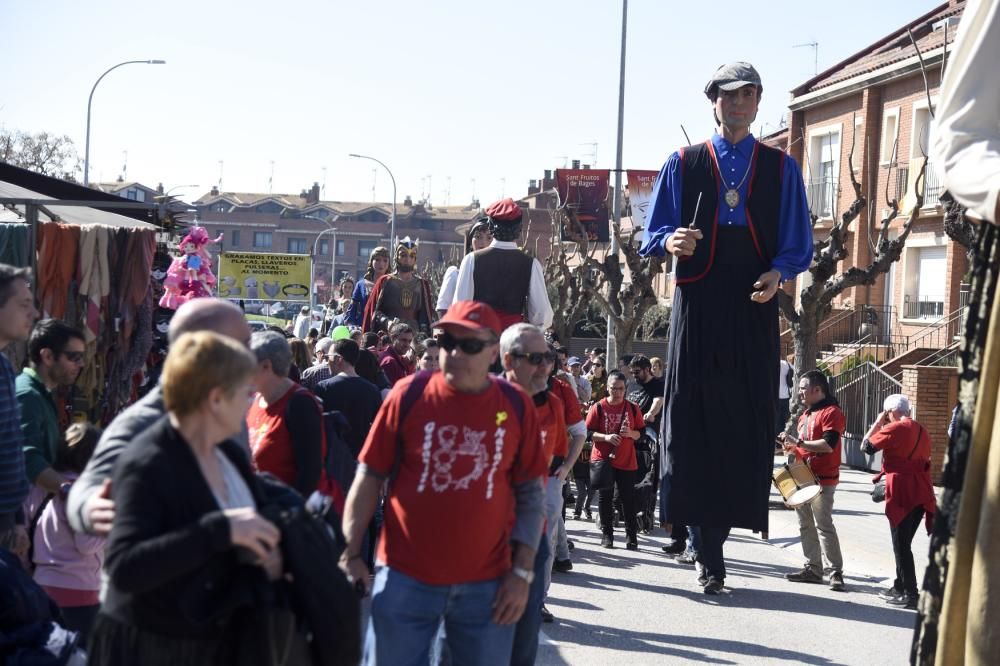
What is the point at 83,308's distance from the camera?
964 centimetres

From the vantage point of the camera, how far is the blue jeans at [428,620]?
463 centimetres

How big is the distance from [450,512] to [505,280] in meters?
3.81

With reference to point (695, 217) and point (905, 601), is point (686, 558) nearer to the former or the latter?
point (905, 601)

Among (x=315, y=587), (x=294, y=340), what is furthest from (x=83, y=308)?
(x=315, y=587)

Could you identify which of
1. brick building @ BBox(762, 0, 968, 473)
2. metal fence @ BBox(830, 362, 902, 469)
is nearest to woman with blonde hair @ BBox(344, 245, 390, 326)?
metal fence @ BBox(830, 362, 902, 469)

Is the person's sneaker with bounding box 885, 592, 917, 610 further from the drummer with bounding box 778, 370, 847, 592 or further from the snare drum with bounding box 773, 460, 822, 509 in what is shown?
the snare drum with bounding box 773, 460, 822, 509

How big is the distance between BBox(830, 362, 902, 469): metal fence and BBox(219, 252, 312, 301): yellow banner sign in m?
11.6

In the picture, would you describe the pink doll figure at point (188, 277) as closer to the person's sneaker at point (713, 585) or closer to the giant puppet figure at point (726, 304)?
the giant puppet figure at point (726, 304)

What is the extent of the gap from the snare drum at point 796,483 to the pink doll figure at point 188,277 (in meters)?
5.24

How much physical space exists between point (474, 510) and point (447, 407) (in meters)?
0.38

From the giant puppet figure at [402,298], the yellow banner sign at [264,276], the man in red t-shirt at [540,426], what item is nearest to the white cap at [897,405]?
the man in red t-shirt at [540,426]

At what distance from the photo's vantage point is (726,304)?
320 inches

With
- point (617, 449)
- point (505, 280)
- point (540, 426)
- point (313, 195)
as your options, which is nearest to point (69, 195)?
point (617, 449)

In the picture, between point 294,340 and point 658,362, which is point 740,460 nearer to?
point 294,340
